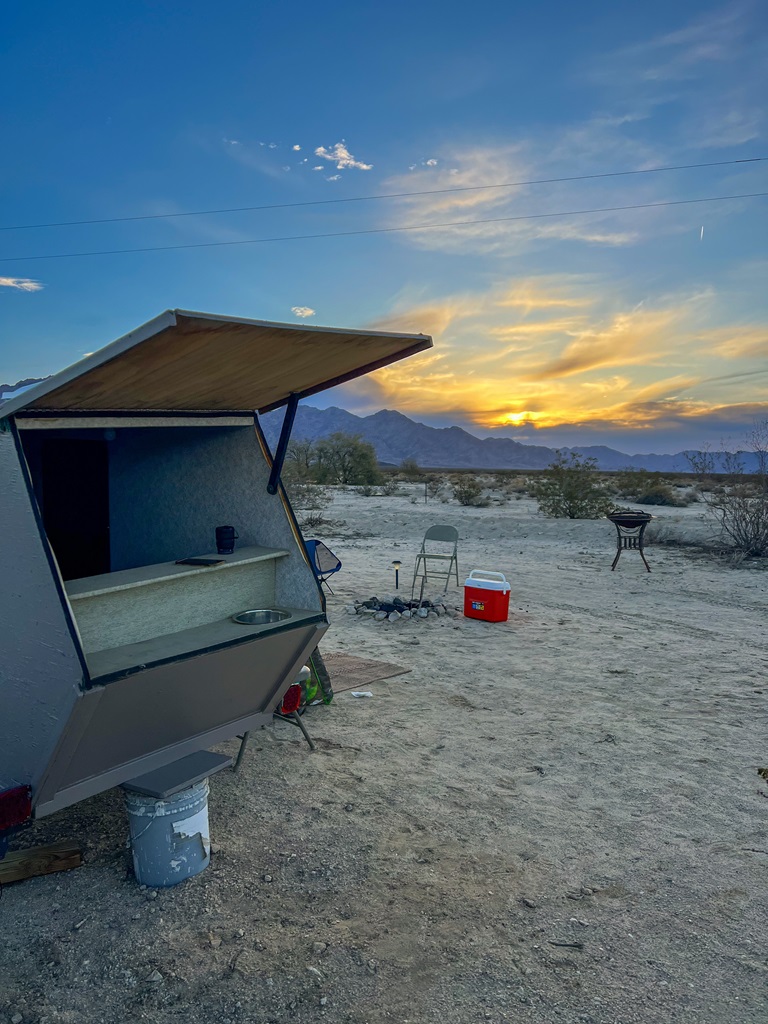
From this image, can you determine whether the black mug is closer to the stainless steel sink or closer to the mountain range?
the stainless steel sink

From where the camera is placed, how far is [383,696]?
226 inches

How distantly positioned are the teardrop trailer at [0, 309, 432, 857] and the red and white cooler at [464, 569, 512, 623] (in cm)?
458

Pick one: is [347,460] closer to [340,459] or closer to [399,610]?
[340,459]

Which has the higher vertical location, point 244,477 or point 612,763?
point 244,477

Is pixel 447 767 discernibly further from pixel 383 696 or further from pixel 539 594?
pixel 539 594

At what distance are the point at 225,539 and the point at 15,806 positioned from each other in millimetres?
1659

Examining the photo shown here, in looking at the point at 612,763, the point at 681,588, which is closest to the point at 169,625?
the point at 612,763

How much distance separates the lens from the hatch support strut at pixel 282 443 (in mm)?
3905

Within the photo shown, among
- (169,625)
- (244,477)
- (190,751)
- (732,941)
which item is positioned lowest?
(732,941)

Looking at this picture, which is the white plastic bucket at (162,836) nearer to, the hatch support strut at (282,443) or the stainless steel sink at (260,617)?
the stainless steel sink at (260,617)

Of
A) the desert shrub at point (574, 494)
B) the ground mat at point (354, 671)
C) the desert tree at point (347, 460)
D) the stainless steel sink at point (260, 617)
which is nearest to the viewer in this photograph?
the stainless steel sink at point (260, 617)

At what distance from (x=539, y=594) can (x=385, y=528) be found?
8.19m

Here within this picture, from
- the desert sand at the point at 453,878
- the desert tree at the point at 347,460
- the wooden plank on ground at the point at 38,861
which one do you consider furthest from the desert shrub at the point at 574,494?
the wooden plank on ground at the point at 38,861

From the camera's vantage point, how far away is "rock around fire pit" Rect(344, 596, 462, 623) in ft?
27.8
